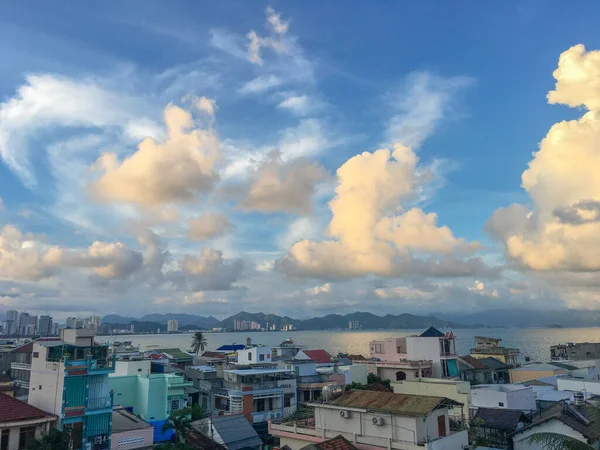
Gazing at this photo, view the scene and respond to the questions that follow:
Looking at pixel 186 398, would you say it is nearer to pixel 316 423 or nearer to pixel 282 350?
pixel 316 423

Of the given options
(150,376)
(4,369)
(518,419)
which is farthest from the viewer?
(4,369)

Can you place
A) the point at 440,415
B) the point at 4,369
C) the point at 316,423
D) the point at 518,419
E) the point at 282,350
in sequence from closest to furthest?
the point at 440,415, the point at 316,423, the point at 518,419, the point at 4,369, the point at 282,350

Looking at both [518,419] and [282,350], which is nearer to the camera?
[518,419]

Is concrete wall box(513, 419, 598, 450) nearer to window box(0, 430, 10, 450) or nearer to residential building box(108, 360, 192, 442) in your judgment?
residential building box(108, 360, 192, 442)

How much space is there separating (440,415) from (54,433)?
22.6 m

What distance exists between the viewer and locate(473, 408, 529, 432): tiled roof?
34.7 metres

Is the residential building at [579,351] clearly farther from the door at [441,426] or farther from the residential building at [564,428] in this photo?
the door at [441,426]

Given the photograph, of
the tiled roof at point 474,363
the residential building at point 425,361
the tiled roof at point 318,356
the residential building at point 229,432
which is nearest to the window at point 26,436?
the residential building at point 229,432

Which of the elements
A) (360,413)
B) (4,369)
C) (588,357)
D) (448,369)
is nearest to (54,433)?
(360,413)

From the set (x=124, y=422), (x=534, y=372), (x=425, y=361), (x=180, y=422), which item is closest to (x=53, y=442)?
(x=124, y=422)

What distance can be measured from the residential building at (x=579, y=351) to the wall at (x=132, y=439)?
8879 centimetres

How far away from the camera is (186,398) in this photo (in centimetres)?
4516

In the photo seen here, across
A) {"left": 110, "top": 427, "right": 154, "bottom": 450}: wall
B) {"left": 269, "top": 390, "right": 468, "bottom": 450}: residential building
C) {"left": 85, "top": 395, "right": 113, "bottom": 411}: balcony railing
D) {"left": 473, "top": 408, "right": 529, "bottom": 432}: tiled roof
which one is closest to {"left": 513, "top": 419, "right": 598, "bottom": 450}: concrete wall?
{"left": 473, "top": 408, "right": 529, "bottom": 432}: tiled roof

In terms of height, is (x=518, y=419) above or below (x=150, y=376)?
below
